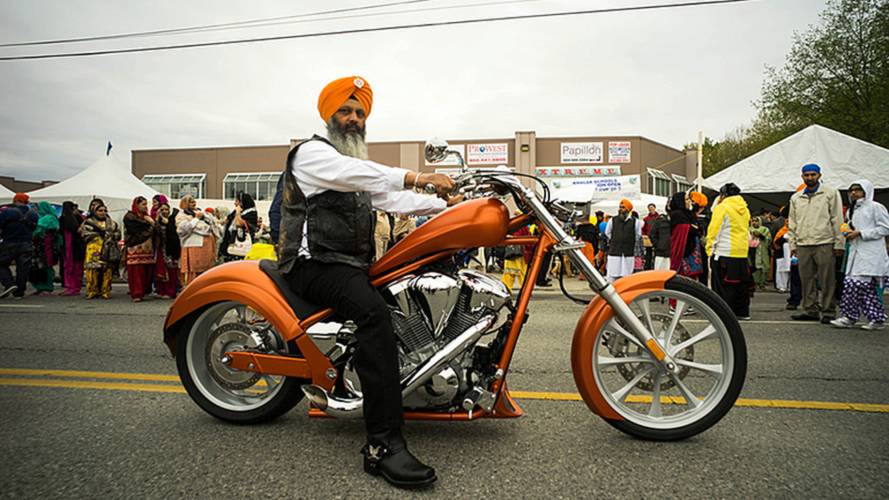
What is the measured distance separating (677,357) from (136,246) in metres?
9.88

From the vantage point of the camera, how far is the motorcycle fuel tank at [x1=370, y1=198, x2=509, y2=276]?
101 inches

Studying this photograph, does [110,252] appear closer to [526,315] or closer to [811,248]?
[526,315]

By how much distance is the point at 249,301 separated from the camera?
9.34 feet

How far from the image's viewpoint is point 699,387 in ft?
12.1

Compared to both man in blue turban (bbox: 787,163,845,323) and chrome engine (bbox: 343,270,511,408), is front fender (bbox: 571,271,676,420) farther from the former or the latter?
man in blue turban (bbox: 787,163,845,323)

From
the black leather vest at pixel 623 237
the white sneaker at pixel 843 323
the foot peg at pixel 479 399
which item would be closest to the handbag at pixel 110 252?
the foot peg at pixel 479 399

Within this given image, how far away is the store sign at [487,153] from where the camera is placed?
3734cm

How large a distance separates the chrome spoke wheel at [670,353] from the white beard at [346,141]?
1665 mm

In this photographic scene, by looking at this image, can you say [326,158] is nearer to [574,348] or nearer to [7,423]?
[574,348]

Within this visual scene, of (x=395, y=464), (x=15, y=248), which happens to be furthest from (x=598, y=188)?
(x=395, y=464)

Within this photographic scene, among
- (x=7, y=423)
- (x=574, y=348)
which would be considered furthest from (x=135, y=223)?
(x=574, y=348)

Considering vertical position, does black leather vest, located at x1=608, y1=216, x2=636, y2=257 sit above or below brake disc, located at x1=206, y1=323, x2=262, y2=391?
above

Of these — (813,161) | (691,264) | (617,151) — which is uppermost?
(617,151)

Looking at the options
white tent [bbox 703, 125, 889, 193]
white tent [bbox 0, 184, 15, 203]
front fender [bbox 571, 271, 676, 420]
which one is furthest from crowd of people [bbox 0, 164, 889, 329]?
white tent [bbox 0, 184, 15, 203]
